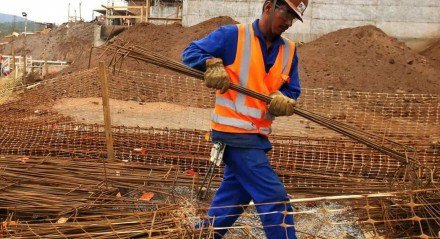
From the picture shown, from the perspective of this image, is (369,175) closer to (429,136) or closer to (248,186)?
(248,186)

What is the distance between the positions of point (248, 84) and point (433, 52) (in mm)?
16024

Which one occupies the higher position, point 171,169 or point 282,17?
point 282,17

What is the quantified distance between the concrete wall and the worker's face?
1541cm

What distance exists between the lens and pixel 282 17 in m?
2.71

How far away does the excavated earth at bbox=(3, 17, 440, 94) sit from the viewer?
14305mm

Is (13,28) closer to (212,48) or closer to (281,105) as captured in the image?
(212,48)

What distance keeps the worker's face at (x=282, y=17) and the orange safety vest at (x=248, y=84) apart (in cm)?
14

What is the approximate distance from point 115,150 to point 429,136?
547 cm

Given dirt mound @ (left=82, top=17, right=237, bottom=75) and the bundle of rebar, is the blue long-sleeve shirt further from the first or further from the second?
dirt mound @ (left=82, top=17, right=237, bottom=75)

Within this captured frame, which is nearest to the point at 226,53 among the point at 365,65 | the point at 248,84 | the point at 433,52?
the point at 248,84

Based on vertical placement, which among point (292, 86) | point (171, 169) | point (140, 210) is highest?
point (292, 86)

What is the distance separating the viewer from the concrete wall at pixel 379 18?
17.3m

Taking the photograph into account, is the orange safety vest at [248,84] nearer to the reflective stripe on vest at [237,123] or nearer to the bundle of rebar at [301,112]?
the reflective stripe on vest at [237,123]

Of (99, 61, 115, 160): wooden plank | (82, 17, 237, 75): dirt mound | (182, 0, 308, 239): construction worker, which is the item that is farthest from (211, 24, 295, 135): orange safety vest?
(82, 17, 237, 75): dirt mound
